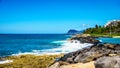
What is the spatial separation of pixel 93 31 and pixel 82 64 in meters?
136

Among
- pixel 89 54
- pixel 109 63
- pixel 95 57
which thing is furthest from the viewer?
pixel 89 54

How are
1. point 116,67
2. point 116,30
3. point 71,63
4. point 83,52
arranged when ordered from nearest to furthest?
point 116,67, point 71,63, point 83,52, point 116,30

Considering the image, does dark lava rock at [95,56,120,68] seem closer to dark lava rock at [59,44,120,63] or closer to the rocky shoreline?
the rocky shoreline

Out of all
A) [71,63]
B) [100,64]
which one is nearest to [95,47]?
[71,63]

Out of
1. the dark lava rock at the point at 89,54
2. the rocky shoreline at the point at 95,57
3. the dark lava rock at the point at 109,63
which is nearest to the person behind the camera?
the dark lava rock at the point at 109,63

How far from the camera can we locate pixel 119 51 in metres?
25.6

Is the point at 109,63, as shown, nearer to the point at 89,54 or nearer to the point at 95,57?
the point at 95,57

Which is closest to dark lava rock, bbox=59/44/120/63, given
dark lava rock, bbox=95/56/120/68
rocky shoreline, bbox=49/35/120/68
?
rocky shoreline, bbox=49/35/120/68

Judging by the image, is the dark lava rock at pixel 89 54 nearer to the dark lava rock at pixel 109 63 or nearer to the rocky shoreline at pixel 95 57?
the rocky shoreline at pixel 95 57

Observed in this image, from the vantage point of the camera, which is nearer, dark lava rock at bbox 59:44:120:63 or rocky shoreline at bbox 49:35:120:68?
rocky shoreline at bbox 49:35:120:68

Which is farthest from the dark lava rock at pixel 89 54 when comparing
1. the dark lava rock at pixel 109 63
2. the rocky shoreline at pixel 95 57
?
the dark lava rock at pixel 109 63

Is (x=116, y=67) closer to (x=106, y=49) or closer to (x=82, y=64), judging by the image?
(x=82, y=64)

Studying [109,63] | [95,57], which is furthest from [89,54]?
[109,63]

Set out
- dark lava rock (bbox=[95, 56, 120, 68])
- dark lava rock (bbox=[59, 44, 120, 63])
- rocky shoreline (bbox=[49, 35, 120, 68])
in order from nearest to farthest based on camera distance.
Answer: dark lava rock (bbox=[95, 56, 120, 68])
rocky shoreline (bbox=[49, 35, 120, 68])
dark lava rock (bbox=[59, 44, 120, 63])
